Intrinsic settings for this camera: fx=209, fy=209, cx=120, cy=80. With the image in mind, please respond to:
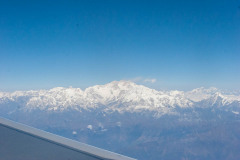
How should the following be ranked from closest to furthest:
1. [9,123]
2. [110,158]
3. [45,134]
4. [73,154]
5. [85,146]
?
[110,158], [73,154], [85,146], [45,134], [9,123]

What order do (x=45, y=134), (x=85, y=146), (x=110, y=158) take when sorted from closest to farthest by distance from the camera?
(x=110, y=158)
(x=85, y=146)
(x=45, y=134)

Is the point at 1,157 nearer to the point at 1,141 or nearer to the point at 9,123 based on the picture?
the point at 1,141

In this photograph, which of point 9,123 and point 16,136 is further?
point 9,123

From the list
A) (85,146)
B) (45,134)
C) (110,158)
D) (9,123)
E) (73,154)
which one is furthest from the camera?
(9,123)

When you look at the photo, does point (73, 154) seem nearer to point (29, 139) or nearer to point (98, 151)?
point (98, 151)

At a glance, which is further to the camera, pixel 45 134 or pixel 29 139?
pixel 45 134

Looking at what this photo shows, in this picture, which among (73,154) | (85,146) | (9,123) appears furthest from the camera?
(9,123)

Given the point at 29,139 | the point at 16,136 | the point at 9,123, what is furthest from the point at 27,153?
the point at 9,123

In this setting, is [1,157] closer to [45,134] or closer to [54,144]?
[54,144]

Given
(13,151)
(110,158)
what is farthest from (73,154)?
(13,151)
